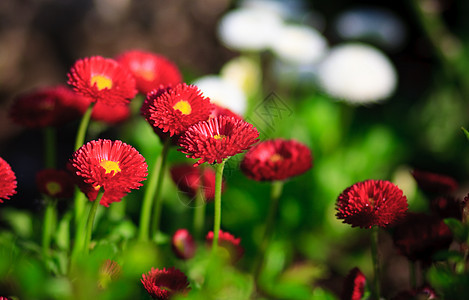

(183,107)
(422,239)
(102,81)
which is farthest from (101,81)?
(422,239)

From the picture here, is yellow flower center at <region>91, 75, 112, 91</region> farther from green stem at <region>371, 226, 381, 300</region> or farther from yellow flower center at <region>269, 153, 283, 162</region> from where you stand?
green stem at <region>371, 226, 381, 300</region>

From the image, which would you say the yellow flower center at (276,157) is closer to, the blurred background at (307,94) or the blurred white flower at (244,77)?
the blurred background at (307,94)

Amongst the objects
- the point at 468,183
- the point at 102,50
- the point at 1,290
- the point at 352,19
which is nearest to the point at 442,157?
the point at 468,183

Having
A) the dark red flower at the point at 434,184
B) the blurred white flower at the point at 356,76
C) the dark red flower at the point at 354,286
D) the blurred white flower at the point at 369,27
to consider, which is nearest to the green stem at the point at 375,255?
the dark red flower at the point at 354,286

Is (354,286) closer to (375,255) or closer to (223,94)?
(375,255)

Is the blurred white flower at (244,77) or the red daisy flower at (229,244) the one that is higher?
the blurred white flower at (244,77)
